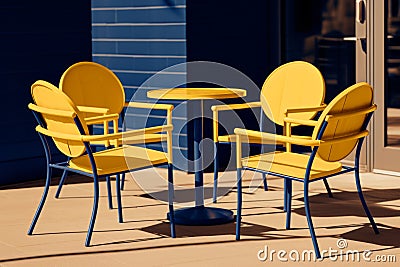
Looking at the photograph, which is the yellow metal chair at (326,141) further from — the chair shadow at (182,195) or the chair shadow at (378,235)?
the chair shadow at (182,195)

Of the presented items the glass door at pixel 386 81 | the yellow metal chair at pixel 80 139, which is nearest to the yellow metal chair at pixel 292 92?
the yellow metal chair at pixel 80 139

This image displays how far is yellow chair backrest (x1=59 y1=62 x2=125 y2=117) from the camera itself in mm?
5648

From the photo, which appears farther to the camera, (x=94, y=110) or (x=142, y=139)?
(x=94, y=110)

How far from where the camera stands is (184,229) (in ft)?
16.2

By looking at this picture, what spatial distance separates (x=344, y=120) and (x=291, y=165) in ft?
1.36

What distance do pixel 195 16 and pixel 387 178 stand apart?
1758 mm

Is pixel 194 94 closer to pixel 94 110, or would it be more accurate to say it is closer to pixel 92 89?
pixel 94 110

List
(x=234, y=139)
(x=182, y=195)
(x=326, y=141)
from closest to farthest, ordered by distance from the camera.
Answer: (x=326, y=141), (x=234, y=139), (x=182, y=195)

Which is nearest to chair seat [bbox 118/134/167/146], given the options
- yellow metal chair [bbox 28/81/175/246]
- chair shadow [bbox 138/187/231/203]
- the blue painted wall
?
yellow metal chair [bbox 28/81/175/246]

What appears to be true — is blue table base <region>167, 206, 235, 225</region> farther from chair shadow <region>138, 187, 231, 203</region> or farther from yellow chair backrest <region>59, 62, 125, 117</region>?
yellow chair backrest <region>59, 62, 125, 117</region>

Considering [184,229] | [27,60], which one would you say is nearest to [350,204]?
[184,229]

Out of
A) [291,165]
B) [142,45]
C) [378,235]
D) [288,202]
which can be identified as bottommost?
[378,235]

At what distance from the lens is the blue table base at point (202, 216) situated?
16.5ft

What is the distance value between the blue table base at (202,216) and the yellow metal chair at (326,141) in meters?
0.38
